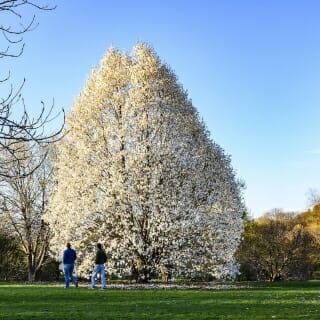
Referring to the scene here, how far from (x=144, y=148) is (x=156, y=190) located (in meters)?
2.35

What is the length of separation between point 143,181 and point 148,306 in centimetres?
1482

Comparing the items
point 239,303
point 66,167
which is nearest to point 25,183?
point 66,167

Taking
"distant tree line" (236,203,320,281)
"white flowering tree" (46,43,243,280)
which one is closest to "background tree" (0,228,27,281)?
"white flowering tree" (46,43,243,280)

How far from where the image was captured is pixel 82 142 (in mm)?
34219

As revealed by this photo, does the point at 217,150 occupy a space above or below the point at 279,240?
above

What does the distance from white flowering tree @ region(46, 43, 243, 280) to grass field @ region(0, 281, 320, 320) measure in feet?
32.0

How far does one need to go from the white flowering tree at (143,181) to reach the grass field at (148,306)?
975 cm

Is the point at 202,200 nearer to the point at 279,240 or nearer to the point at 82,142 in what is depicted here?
the point at 82,142

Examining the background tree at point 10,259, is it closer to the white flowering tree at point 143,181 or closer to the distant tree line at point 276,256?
the white flowering tree at point 143,181

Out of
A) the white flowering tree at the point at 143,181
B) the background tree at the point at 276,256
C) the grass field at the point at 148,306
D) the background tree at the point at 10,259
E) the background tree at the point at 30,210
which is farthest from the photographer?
the background tree at the point at 276,256

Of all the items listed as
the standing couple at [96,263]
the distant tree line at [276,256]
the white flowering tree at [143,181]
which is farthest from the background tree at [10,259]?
the standing couple at [96,263]

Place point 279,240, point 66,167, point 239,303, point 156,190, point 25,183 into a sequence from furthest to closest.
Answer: point 279,240 < point 25,183 < point 66,167 < point 156,190 < point 239,303

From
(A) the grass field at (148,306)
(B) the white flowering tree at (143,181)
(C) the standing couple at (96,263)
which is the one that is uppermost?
(B) the white flowering tree at (143,181)

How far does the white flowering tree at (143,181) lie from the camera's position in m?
32.5
